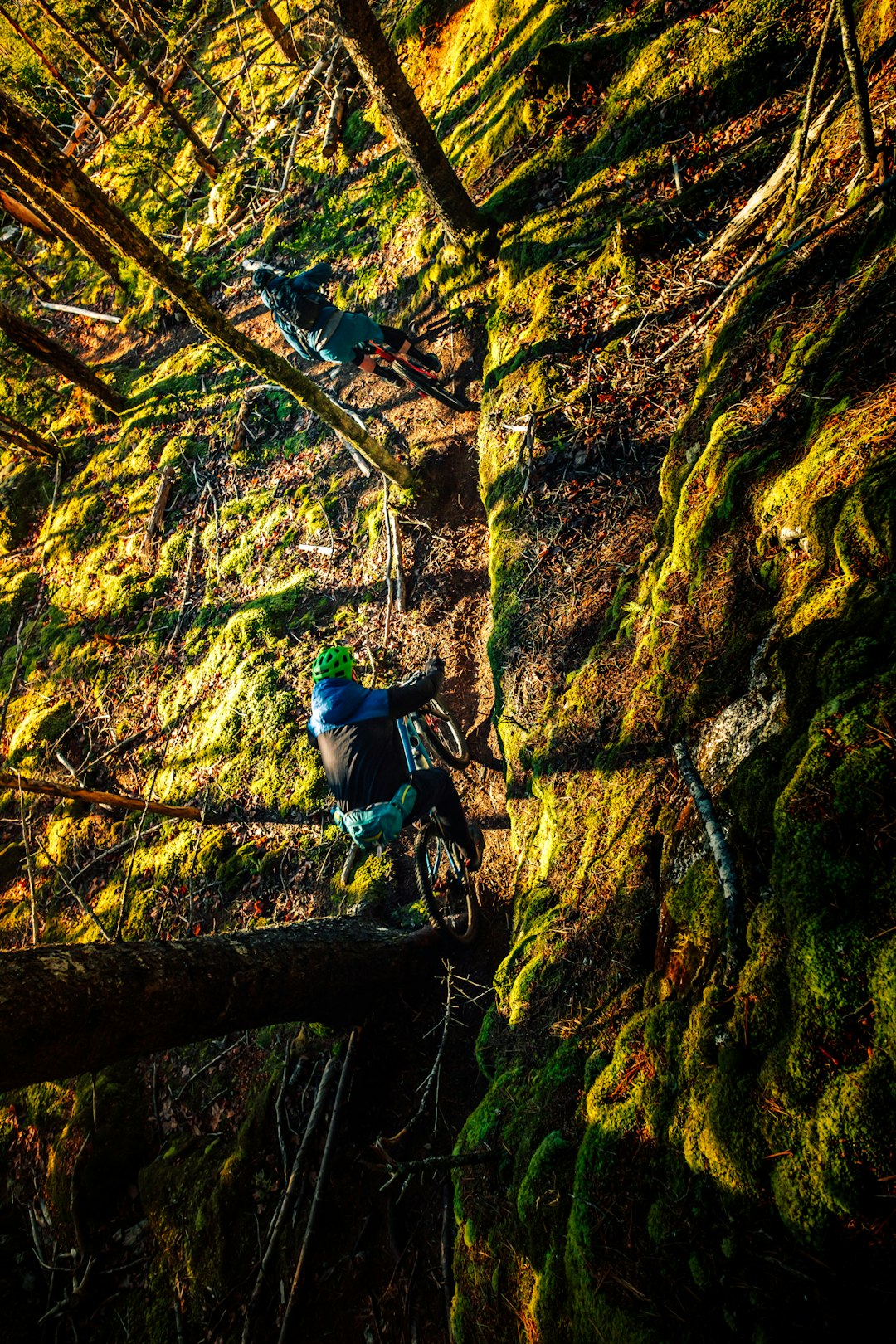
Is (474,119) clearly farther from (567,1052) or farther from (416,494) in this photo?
(567,1052)

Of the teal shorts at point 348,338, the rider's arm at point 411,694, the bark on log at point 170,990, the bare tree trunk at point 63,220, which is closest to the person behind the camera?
the bark on log at point 170,990

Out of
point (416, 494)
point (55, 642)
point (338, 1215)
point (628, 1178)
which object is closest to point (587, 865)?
point (628, 1178)

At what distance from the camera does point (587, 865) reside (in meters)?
3.65

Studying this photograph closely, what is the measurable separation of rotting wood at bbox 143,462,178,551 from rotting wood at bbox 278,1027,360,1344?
430 inches

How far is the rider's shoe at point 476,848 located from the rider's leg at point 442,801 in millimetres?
78

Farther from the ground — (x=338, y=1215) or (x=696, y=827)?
(x=696, y=827)

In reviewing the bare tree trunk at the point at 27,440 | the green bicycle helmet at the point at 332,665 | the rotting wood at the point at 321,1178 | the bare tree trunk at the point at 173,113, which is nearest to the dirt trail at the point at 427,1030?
the rotting wood at the point at 321,1178

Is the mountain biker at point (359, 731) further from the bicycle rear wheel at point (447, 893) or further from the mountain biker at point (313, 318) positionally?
the mountain biker at point (313, 318)

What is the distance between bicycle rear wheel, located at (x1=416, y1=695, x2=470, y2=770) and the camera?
20.7 feet

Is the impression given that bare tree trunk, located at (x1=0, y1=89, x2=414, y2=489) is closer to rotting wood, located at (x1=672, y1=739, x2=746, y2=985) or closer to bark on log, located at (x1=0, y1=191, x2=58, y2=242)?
rotting wood, located at (x1=672, y1=739, x2=746, y2=985)

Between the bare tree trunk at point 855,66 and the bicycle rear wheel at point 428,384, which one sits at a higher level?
the bicycle rear wheel at point 428,384

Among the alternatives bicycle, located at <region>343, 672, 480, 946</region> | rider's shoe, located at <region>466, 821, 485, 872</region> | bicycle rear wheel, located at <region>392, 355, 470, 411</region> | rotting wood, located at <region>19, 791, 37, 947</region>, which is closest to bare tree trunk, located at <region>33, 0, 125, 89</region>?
bicycle rear wheel, located at <region>392, 355, 470, 411</region>

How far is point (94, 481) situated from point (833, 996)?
17.4 meters

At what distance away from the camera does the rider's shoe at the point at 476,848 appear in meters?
5.68
